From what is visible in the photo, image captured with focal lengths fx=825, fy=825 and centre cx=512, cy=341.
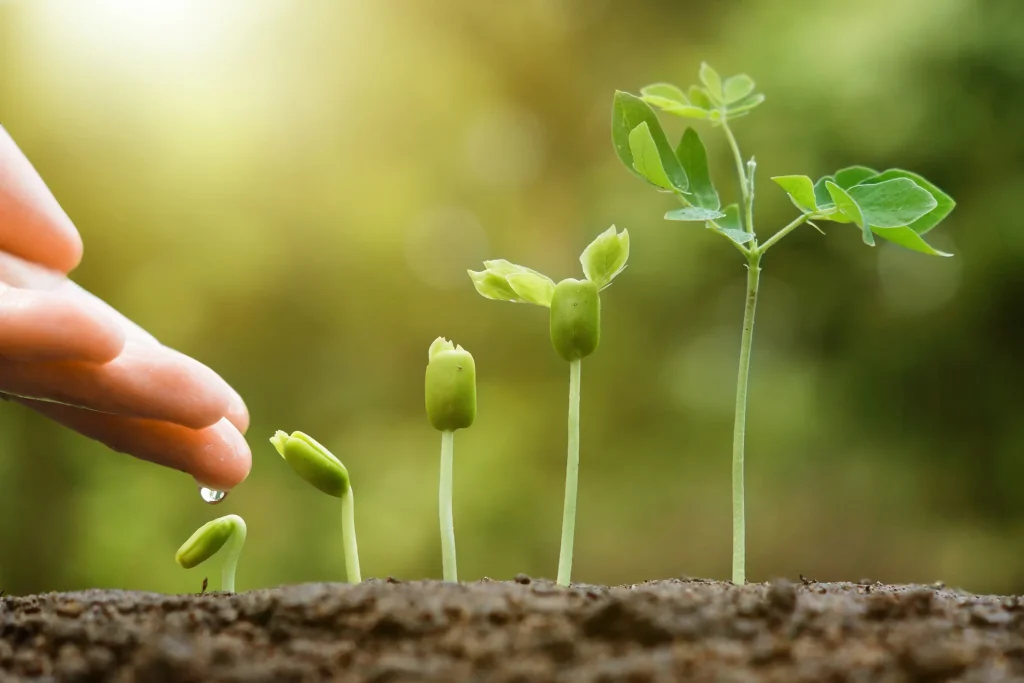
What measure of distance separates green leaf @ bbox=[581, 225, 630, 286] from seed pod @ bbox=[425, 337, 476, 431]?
0.11m

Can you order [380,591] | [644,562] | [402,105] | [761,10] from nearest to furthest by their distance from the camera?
[380,591] → [644,562] → [761,10] → [402,105]

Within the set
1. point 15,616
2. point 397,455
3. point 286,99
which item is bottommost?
point 15,616

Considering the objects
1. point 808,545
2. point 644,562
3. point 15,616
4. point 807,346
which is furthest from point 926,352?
point 15,616

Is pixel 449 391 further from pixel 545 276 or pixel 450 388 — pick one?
pixel 545 276

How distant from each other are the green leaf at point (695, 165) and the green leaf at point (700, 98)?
0.09 meters

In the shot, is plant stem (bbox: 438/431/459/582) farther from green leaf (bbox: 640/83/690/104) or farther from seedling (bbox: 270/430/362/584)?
green leaf (bbox: 640/83/690/104)

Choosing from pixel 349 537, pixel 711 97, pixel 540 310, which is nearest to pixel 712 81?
pixel 711 97

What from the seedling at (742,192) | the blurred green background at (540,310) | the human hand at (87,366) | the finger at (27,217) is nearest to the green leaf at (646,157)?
the seedling at (742,192)

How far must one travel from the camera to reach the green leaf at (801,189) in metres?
0.54

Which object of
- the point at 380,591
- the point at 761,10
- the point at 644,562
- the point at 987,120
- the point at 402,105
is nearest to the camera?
the point at 380,591

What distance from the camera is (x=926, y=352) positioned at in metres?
2.08

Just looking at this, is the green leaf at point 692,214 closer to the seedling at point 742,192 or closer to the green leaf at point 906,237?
the seedling at point 742,192

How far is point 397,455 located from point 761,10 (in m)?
1.65

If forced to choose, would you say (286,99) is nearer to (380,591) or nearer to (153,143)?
(153,143)
